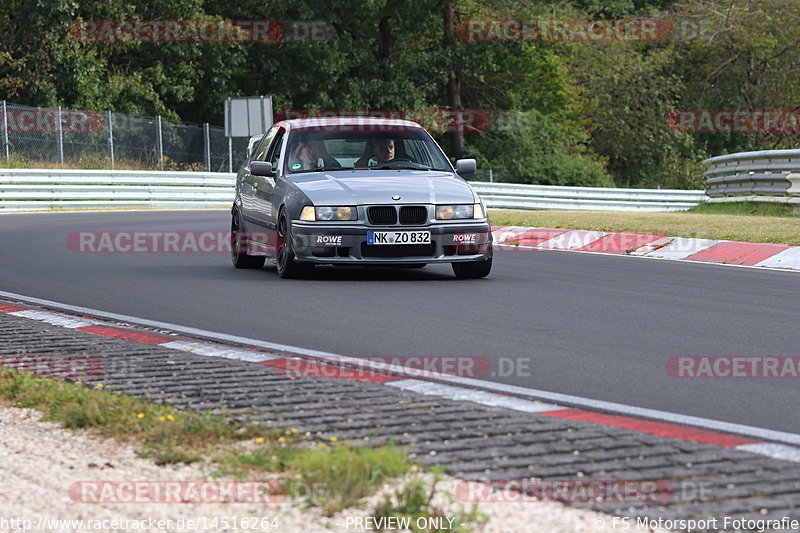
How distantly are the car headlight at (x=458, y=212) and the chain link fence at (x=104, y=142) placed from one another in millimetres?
21178

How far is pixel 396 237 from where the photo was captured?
12.2 metres

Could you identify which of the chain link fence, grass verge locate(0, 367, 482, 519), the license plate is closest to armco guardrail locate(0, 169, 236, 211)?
the chain link fence

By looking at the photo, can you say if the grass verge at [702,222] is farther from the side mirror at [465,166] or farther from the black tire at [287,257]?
the black tire at [287,257]

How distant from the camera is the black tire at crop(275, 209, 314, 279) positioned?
1249cm

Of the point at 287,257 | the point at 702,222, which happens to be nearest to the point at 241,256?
the point at 287,257

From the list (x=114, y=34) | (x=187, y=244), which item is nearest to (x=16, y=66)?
(x=114, y=34)

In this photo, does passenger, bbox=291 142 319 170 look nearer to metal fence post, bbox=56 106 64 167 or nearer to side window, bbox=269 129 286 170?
side window, bbox=269 129 286 170

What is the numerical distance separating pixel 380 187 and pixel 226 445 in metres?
7.38

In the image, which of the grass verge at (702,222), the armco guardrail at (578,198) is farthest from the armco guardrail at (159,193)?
the grass verge at (702,222)

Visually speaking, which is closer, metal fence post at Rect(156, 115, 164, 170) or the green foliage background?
metal fence post at Rect(156, 115, 164, 170)

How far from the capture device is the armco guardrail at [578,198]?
34.7 metres

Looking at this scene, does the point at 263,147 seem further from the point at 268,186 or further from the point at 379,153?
the point at 379,153

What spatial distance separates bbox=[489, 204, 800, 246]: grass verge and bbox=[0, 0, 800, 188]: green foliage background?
22569 millimetres

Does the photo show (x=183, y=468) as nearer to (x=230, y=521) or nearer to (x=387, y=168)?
(x=230, y=521)
